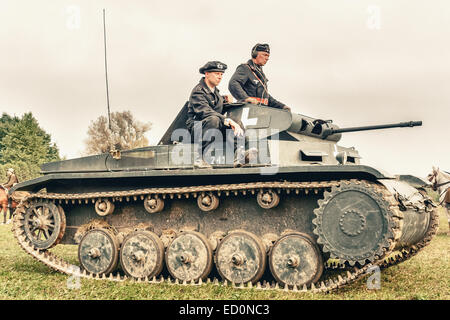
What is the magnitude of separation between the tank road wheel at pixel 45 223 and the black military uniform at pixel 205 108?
10.3 ft

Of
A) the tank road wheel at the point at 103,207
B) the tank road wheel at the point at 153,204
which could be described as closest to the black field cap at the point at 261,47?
the tank road wheel at the point at 153,204

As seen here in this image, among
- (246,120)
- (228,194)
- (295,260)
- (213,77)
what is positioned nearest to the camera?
(295,260)

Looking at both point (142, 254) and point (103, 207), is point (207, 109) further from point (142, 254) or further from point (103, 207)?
point (142, 254)

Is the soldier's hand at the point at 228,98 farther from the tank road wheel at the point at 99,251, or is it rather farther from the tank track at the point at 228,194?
the tank road wheel at the point at 99,251

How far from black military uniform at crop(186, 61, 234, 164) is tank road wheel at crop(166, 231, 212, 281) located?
160cm

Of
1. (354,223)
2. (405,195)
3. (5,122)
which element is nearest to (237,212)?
(354,223)

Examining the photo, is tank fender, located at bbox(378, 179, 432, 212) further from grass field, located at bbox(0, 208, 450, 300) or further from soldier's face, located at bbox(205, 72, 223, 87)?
soldier's face, located at bbox(205, 72, 223, 87)

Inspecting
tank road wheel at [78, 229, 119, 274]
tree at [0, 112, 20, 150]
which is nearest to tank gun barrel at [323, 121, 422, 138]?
tank road wheel at [78, 229, 119, 274]

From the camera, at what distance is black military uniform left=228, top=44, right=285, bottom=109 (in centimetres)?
1002

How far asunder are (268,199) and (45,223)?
4.67 meters

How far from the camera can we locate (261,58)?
34.0ft

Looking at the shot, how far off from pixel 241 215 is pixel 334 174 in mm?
1912

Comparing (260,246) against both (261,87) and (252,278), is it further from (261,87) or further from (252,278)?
(261,87)
